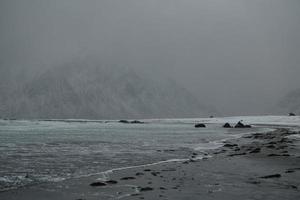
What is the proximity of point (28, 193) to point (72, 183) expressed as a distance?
2415mm

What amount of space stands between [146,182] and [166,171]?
3.39m

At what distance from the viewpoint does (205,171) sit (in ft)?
61.6

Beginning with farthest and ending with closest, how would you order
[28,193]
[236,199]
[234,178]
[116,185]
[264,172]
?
[264,172] < [234,178] < [116,185] < [28,193] < [236,199]

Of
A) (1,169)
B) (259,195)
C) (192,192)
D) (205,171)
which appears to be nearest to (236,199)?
(259,195)

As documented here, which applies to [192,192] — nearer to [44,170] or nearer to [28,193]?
[28,193]

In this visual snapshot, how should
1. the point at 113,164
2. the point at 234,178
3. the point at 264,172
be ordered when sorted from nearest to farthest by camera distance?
the point at 234,178, the point at 264,172, the point at 113,164

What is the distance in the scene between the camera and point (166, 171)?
1894 centimetres

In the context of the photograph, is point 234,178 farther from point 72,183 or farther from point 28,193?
point 28,193

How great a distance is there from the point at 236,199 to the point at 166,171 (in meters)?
7.29

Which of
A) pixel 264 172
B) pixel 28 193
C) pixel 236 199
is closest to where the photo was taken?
pixel 236 199

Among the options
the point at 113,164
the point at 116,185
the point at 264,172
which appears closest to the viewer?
the point at 116,185

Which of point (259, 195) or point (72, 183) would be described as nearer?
point (259, 195)

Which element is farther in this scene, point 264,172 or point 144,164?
point 144,164

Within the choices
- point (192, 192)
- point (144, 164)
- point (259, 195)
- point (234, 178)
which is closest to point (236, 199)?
point (259, 195)
